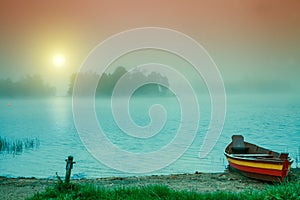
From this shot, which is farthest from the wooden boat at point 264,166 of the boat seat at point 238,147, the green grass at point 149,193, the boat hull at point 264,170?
the green grass at point 149,193

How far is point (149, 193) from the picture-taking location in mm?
5477

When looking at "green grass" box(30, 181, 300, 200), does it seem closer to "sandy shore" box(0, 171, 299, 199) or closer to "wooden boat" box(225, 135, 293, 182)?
"sandy shore" box(0, 171, 299, 199)

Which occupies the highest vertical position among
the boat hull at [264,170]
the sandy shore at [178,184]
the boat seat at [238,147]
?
the boat seat at [238,147]

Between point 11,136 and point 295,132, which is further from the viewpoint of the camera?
point 295,132

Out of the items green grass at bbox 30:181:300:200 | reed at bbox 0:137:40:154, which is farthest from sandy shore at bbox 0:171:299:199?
reed at bbox 0:137:40:154

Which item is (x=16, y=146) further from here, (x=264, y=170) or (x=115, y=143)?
(x=264, y=170)

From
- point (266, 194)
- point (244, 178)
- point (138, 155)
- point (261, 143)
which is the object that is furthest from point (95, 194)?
point (261, 143)

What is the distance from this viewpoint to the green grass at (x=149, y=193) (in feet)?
16.6

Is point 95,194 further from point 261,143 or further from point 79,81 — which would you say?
point 79,81

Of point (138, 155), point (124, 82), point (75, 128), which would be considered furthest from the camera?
point (75, 128)

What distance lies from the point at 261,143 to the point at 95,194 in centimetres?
1281

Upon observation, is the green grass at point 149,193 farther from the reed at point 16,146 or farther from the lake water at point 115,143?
the reed at point 16,146

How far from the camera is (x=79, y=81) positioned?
20.9m

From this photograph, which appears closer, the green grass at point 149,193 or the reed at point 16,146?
the green grass at point 149,193
